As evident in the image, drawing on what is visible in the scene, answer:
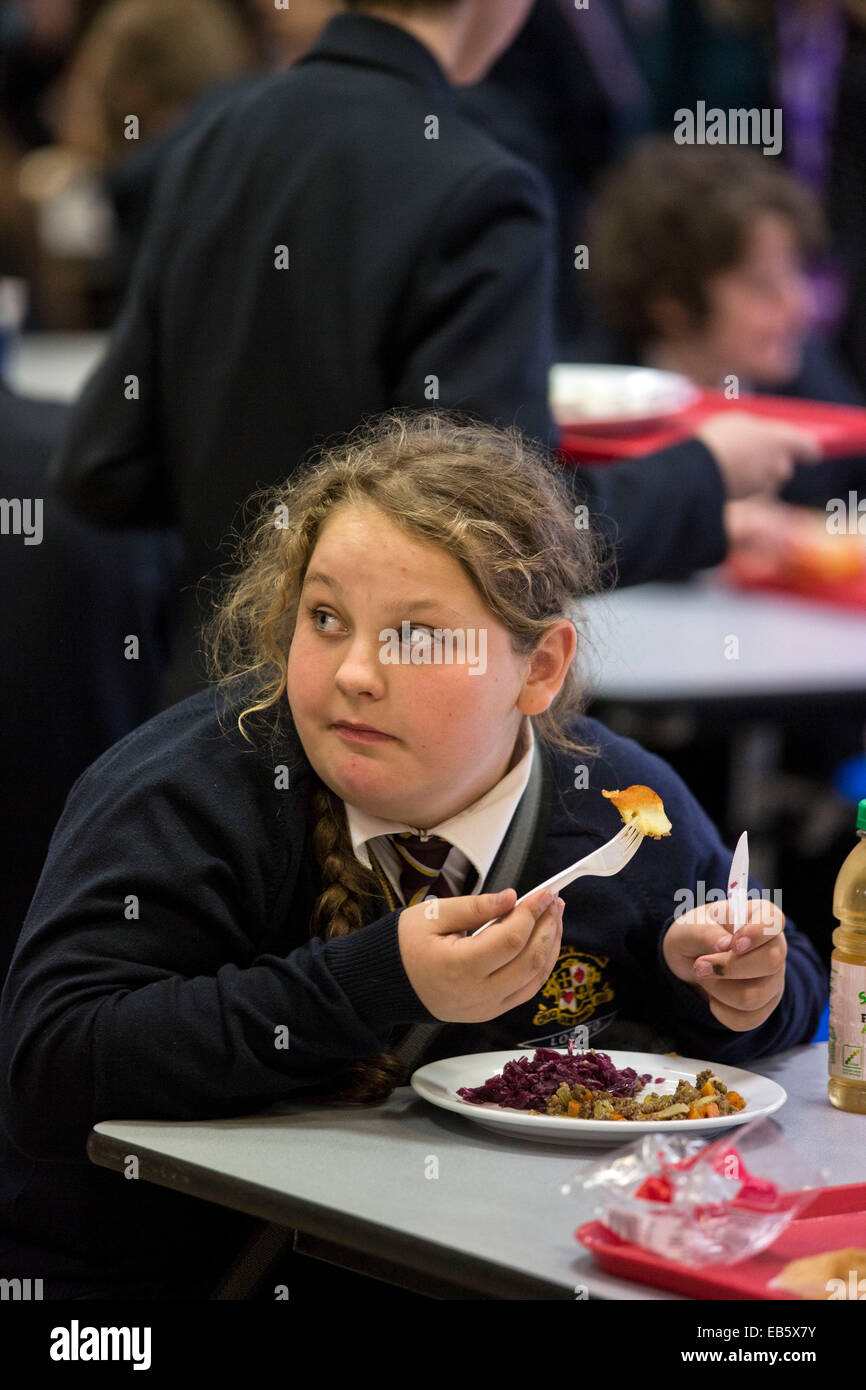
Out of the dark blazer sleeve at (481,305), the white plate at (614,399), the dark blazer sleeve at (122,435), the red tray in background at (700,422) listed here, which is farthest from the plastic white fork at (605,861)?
the white plate at (614,399)

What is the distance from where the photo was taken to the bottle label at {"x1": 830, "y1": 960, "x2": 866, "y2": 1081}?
4.83ft

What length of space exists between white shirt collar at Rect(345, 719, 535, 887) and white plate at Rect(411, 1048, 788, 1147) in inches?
6.1

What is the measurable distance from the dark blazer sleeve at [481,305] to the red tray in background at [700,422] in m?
0.25

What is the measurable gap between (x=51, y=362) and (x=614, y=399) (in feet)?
6.94

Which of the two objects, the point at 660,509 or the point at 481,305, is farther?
the point at 660,509

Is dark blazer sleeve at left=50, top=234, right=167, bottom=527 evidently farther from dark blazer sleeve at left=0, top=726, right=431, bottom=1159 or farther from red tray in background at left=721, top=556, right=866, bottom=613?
red tray in background at left=721, top=556, right=866, bottom=613

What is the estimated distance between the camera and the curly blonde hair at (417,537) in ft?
4.74

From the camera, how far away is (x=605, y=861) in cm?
137

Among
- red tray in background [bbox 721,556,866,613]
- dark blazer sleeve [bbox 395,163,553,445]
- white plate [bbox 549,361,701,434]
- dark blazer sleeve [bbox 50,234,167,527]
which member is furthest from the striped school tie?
red tray in background [bbox 721,556,866,613]

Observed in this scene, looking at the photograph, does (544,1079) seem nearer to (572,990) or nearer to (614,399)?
(572,990)

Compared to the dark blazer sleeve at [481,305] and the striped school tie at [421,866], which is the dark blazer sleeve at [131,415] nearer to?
the dark blazer sleeve at [481,305]

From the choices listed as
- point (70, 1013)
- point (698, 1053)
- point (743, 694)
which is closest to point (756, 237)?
point (743, 694)

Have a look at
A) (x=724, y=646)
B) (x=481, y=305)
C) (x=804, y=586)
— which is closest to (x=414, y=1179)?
(x=481, y=305)
